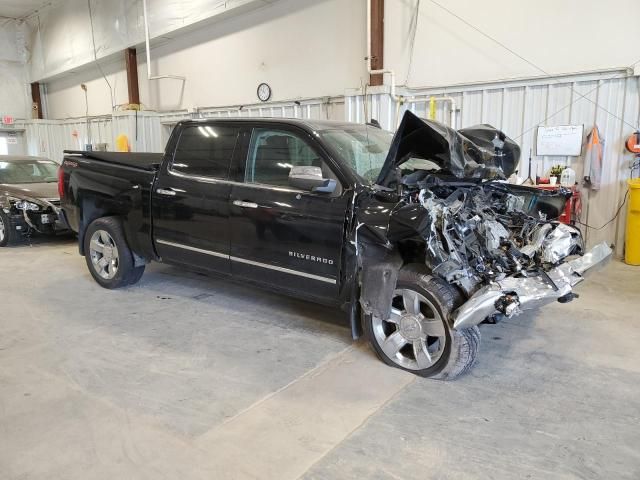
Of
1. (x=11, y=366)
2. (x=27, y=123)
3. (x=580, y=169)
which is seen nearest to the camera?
(x=11, y=366)

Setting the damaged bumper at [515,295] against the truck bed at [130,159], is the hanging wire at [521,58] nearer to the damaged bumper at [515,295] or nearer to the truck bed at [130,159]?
the damaged bumper at [515,295]

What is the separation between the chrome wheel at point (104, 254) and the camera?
4.90 meters

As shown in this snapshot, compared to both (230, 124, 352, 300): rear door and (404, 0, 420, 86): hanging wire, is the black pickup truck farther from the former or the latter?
(404, 0, 420, 86): hanging wire

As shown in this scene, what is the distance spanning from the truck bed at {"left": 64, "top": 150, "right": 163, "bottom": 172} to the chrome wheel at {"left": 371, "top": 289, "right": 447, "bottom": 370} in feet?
8.64

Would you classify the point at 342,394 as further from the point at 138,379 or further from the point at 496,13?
the point at 496,13

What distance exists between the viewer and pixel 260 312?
14.0 feet

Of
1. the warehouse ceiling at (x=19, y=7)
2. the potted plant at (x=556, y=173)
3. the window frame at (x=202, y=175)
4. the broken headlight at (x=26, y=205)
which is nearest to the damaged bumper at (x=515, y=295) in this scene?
the window frame at (x=202, y=175)

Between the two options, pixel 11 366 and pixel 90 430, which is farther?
pixel 11 366

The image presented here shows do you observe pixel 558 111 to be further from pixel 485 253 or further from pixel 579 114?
pixel 485 253

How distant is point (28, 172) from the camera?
8195 millimetres

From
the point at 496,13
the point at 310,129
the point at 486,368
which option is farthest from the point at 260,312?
the point at 496,13

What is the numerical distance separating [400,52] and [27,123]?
14.2 m

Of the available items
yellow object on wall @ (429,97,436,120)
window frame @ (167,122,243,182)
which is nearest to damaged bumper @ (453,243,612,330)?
window frame @ (167,122,243,182)

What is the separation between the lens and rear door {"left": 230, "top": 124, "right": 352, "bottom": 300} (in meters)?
3.31
